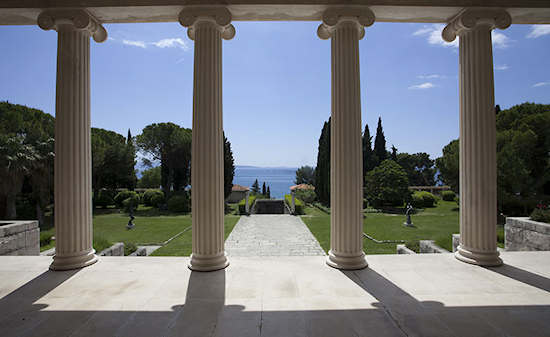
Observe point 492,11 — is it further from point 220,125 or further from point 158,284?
point 158,284

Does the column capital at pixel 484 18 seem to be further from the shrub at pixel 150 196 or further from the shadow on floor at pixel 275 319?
the shrub at pixel 150 196

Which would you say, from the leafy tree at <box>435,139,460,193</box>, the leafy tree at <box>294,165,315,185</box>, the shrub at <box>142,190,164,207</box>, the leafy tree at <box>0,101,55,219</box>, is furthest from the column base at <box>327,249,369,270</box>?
the leafy tree at <box>294,165,315,185</box>

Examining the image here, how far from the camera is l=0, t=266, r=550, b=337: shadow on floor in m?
6.12

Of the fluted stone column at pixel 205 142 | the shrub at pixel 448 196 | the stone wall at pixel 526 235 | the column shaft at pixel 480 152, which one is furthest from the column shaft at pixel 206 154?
the shrub at pixel 448 196

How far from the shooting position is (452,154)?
138 ft

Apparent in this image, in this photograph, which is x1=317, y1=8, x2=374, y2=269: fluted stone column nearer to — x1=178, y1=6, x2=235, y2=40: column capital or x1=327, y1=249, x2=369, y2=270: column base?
x1=327, y1=249, x2=369, y2=270: column base

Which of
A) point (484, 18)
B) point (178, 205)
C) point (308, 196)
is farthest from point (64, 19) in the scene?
point (308, 196)

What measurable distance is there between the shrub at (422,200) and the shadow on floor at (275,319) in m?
50.2

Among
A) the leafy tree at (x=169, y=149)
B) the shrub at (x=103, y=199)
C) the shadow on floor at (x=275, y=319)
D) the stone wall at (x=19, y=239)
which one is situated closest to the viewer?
the shadow on floor at (x=275, y=319)

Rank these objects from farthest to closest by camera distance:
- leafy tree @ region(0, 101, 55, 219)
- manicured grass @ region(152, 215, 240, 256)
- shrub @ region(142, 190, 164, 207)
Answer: shrub @ region(142, 190, 164, 207)
leafy tree @ region(0, 101, 55, 219)
manicured grass @ region(152, 215, 240, 256)

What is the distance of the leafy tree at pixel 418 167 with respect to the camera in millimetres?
92562

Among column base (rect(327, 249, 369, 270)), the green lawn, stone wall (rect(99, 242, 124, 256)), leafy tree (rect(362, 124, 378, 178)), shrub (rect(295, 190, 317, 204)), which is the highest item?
leafy tree (rect(362, 124, 378, 178))

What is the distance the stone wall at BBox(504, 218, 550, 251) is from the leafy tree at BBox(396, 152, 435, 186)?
266ft

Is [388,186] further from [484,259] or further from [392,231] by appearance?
[484,259]
